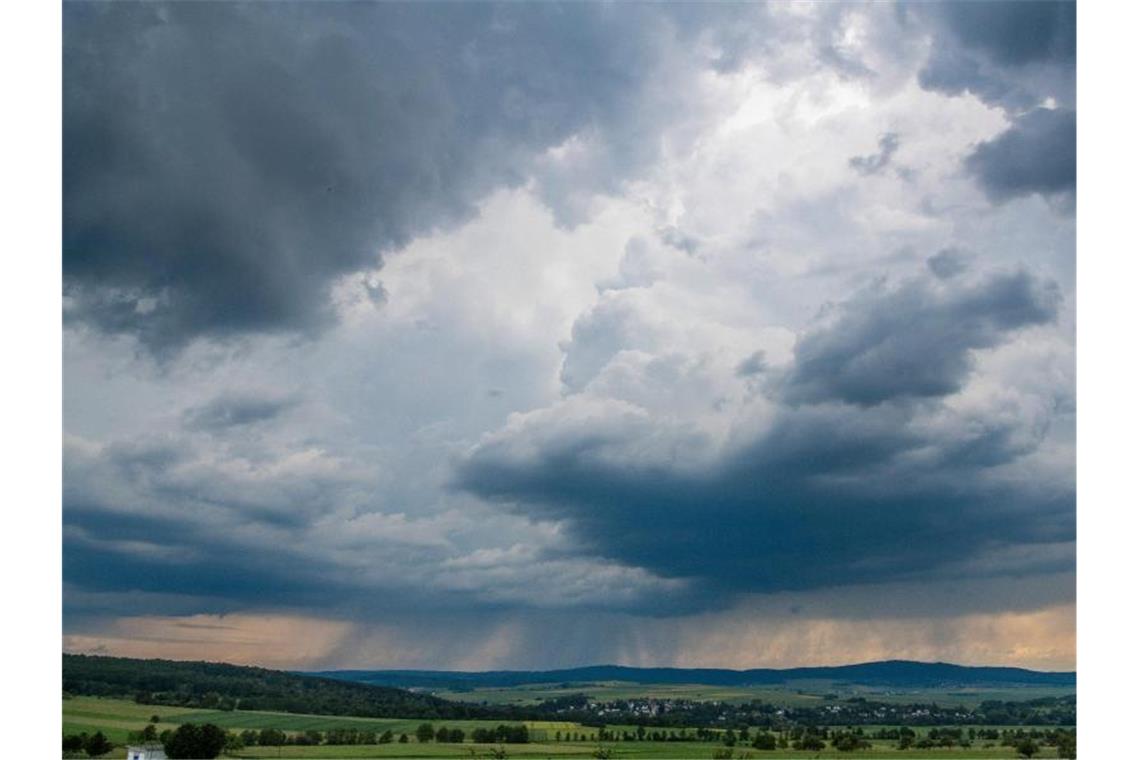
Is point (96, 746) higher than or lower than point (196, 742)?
higher

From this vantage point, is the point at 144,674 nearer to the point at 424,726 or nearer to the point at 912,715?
the point at 424,726

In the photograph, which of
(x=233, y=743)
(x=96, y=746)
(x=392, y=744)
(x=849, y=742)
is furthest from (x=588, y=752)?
(x=96, y=746)

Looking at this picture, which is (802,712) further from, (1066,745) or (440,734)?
(440,734)

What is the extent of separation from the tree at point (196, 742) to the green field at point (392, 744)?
1366 millimetres

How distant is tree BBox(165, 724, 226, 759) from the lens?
49.9 meters

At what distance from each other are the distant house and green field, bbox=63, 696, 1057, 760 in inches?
51.5

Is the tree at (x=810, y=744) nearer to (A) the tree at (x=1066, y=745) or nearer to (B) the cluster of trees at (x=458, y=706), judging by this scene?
(B) the cluster of trees at (x=458, y=706)

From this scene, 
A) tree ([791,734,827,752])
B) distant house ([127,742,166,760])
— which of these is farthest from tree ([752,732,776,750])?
distant house ([127,742,166,760])

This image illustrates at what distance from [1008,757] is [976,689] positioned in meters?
12.4

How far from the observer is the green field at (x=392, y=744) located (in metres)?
50.6

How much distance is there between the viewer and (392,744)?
53.2 m

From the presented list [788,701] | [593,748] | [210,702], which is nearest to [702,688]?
[788,701]

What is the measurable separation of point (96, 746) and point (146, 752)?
3039mm

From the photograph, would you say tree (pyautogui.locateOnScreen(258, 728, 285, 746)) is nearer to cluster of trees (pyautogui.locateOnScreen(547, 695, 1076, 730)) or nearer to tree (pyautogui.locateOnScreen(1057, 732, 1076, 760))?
cluster of trees (pyautogui.locateOnScreen(547, 695, 1076, 730))
